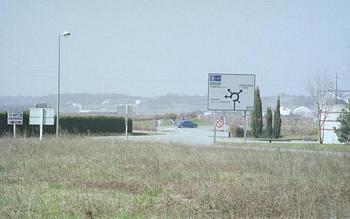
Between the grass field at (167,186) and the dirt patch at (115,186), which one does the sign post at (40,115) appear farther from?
the dirt patch at (115,186)

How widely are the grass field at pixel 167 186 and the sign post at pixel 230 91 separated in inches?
918

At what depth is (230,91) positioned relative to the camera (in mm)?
42938

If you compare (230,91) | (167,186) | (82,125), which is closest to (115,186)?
(167,186)

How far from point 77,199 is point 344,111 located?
1521 inches

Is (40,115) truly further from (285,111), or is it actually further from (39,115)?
(285,111)

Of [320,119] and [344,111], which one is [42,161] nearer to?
[344,111]

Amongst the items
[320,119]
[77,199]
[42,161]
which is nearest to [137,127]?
[320,119]

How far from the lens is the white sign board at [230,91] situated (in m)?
42.5

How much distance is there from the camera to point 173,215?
843 cm

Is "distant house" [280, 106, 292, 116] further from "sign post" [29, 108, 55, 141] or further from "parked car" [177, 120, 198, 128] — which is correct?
"sign post" [29, 108, 55, 141]

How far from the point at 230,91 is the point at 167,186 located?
104ft

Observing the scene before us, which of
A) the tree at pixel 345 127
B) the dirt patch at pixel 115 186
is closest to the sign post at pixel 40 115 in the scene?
the dirt patch at pixel 115 186

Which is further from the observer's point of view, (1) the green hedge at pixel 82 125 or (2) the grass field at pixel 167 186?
(1) the green hedge at pixel 82 125

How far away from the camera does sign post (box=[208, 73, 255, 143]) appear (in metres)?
42.5
